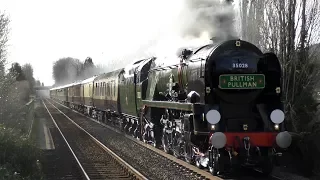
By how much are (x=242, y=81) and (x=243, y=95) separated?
0.37 meters

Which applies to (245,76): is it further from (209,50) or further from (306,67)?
(306,67)

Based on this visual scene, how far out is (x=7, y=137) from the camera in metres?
13.0

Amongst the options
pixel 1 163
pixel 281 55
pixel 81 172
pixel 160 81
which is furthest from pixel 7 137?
pixel 281 55

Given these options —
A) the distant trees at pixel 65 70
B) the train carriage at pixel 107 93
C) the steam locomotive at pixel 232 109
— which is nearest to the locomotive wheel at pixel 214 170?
the steam locomotive at pixel 232 109

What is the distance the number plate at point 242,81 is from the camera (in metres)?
10.5

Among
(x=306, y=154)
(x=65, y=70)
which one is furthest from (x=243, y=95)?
(x=65, y=70)

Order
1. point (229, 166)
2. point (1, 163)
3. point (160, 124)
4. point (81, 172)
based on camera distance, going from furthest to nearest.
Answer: point (160, 124) → point (81, 172) → point (1, 163) → point (229, 166)

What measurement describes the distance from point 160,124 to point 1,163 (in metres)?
6.44

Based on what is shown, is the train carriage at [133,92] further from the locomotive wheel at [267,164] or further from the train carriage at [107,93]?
the locomotive wheel at [267,164]

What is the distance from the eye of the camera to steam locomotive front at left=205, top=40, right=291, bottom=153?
10328 mm

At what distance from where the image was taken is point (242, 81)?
34.6ft

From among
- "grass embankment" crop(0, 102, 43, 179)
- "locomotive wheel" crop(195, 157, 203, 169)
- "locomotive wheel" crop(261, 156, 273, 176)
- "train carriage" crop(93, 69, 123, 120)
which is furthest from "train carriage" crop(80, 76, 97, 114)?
"locomotive wheel" crop(261, 156, 273, 176)

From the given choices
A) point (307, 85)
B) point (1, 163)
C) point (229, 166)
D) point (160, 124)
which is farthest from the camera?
point (160, 124)

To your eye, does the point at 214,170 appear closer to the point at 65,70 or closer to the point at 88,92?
the point at 88,92
